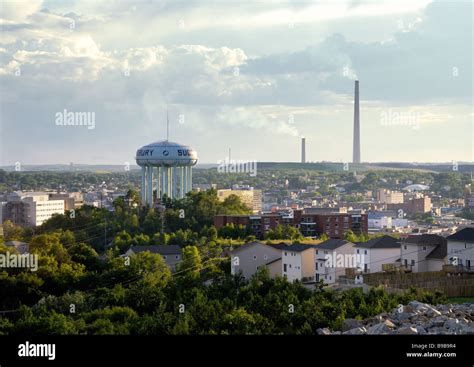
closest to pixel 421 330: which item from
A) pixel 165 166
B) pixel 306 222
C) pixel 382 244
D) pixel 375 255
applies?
pixel 375 255

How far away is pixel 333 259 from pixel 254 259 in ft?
8.18

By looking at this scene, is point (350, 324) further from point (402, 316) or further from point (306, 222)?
point (306, 222)

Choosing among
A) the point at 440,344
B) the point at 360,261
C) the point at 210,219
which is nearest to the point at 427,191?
the point at 210,219

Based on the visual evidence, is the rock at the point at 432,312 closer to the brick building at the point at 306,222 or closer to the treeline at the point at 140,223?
the treeline at the point at 140,223

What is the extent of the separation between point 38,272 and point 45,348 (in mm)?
14926

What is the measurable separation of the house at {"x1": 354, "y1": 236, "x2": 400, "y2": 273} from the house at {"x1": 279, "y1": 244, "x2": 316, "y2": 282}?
1.09 m

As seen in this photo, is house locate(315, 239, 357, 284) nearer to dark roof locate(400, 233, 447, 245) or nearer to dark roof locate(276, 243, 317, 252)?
dark roof locate(276, 243, 317, 252)

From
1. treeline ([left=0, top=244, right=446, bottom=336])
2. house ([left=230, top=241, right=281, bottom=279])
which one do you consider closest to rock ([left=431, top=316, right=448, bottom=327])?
treeline ([left=0, top=244, right=446, bottom=336])

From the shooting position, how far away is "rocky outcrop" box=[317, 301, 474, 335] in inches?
462

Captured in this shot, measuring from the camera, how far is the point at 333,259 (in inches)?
904

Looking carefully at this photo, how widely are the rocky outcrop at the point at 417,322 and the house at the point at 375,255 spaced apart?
8.22 metres

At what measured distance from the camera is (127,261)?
24344 mm

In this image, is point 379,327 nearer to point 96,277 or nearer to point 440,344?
point 440,344

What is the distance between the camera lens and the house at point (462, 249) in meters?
21.0
